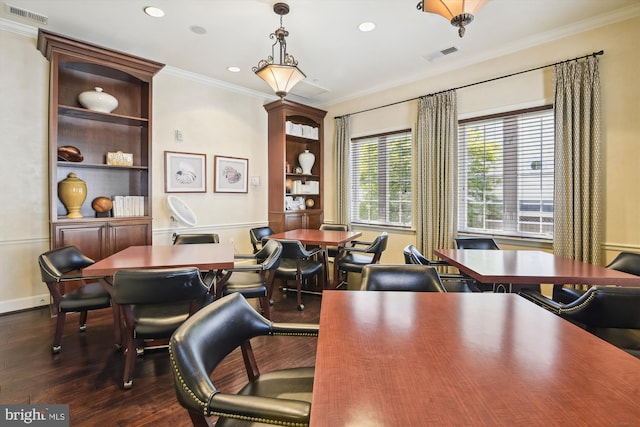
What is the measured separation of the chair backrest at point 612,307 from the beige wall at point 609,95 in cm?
222

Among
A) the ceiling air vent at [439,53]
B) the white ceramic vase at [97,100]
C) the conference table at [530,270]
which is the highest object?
the ceiling air vent at [439,53]

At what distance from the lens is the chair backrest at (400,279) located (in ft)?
6.10

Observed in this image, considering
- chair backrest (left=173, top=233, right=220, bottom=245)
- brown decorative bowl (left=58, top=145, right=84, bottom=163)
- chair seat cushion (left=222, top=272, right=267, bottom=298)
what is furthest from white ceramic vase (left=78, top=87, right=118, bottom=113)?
chair seat cushion (left=222, top=272, right=267, bottom=298)

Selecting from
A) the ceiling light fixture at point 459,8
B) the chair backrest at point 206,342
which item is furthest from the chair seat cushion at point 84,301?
the ceiling light fixture at point 459,8

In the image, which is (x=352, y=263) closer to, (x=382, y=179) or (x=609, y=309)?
(x=382, y=179)

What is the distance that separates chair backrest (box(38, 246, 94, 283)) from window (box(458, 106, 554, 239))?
14.8 feet

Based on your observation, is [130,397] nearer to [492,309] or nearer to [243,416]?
[243,416]

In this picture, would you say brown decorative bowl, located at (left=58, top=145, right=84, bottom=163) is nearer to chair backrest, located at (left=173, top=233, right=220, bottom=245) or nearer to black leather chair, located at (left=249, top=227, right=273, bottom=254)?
chair backrest, located at (left=173, top=233, right=220, bottom=245)

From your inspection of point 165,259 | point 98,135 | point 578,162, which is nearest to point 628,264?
point 578,162

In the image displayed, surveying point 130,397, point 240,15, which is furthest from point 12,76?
point 130,397

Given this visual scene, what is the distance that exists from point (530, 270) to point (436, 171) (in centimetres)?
237

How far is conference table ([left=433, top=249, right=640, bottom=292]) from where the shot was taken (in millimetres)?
2055

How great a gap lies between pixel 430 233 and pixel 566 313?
2840 mm
